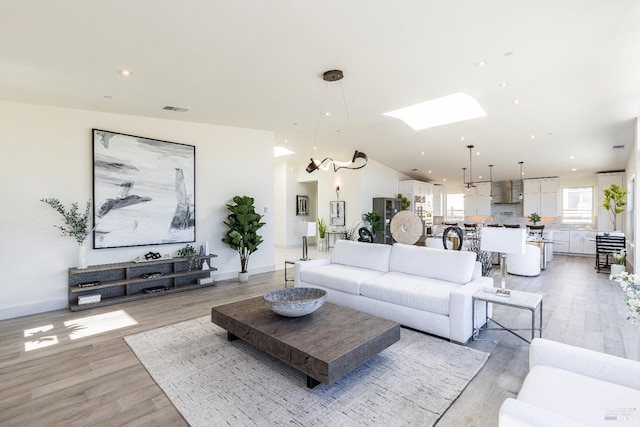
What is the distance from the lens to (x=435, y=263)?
402cm

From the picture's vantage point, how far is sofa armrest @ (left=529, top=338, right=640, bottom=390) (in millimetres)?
1676

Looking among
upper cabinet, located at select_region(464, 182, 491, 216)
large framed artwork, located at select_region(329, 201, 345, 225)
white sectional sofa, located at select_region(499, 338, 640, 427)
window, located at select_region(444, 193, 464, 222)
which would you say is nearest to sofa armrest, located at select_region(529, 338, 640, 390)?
white sectional sofa, located at select_region(499, 338, 640, 427)

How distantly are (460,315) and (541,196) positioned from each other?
9.33 m

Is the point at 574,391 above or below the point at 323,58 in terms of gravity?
below

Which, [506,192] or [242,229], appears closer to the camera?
[242,229]

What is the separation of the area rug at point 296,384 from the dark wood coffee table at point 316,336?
0.71 feet

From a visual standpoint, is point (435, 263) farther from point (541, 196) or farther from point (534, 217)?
point (541, 196)

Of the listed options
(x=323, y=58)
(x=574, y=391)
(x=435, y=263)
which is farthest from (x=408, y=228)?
(x=574, y=391)

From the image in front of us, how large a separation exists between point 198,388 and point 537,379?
2.37m

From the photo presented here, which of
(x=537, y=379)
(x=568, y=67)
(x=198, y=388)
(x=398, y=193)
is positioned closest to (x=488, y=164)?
(x=398, y=193)

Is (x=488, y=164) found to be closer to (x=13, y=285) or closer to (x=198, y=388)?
(x=198, y=388)

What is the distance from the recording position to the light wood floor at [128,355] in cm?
220

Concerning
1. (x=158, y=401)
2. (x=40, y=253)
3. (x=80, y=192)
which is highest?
(x=80, y=192)

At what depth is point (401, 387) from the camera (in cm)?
247
